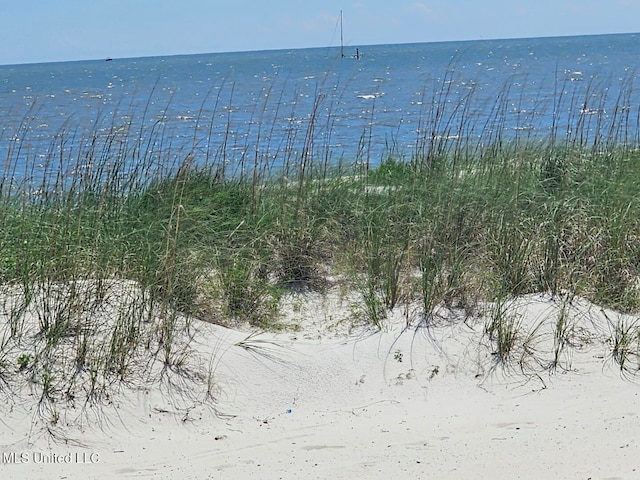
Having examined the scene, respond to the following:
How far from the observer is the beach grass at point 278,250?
4.75 meters

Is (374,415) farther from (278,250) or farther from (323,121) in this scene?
(323,121)

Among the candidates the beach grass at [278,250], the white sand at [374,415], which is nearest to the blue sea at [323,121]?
the beach grass at [278,250]

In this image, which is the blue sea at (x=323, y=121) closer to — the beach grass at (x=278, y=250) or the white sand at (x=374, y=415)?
the beach grass at (x=278, y=250)

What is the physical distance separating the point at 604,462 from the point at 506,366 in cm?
100

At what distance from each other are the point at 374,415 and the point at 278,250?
1907 mm

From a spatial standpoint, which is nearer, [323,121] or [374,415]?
[374,415]

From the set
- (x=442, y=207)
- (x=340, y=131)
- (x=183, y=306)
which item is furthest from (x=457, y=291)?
(x=340, y=131)

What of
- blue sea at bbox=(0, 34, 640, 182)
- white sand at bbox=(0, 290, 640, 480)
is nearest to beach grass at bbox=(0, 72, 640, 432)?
white sand at bbox=(0, 290, 640, 480)

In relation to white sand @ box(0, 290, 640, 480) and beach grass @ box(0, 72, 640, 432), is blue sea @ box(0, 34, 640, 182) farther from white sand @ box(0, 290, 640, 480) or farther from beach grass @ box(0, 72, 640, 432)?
white sand @ box(0, 290, 640, 480)

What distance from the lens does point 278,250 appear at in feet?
19.9

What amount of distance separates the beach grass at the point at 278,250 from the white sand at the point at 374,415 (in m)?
0.16

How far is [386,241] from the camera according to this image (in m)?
5.94

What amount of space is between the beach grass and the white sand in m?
0.16

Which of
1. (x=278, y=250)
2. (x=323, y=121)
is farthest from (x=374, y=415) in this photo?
(x=323, y=121)
